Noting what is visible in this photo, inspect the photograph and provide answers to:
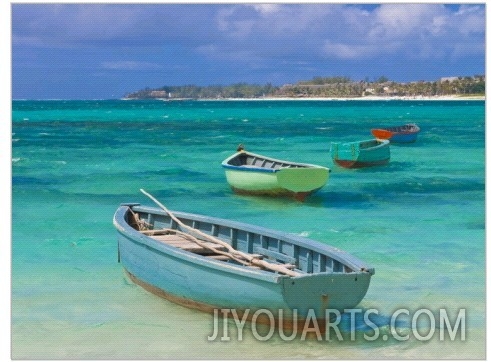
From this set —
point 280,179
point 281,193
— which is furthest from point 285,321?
point 281,193

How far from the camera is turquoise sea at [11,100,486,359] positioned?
31.3 feet

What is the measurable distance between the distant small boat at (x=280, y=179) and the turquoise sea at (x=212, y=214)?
0.86ft

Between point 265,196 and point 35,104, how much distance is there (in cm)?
6932

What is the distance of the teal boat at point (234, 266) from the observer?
866 cm

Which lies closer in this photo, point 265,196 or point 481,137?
point 265,196

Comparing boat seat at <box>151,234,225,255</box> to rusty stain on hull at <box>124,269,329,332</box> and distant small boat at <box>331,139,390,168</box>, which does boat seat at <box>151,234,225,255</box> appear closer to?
rusty stain on hull at <box>124,269,329,332</box>

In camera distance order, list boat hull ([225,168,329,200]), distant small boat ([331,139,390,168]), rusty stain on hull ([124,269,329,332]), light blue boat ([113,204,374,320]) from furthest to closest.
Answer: distant small boat ([331,139,390,168]) < boat hull ([225,168,329,200]) < rusty stain on hull ([124,269,329,332]) < light blue boat ([113,204,374,320])

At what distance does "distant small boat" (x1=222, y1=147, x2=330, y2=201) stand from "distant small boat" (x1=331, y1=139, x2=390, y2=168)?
588cm

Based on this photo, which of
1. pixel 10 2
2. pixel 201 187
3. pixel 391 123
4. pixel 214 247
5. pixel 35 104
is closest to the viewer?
pixel 214 247

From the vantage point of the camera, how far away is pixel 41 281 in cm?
1212

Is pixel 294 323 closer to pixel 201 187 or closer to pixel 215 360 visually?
pixel 215 360

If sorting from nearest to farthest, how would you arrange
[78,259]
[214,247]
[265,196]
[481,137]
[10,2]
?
1. [214,247]
2. [10,2]
3. [78,259]
4. [265,196]
5. [481,137]

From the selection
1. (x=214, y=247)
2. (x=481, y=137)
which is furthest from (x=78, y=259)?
(x=481, y=137)

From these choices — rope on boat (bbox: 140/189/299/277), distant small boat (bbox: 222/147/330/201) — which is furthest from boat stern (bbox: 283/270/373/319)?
distant small boat (bbox: 222/147/330/201)
